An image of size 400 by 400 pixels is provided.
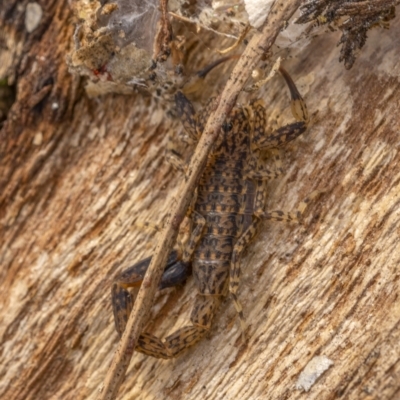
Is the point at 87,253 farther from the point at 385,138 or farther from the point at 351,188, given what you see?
the point at 385,138

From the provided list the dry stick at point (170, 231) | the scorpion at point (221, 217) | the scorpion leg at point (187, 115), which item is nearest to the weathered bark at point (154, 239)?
the scorpion at point (221, 217)

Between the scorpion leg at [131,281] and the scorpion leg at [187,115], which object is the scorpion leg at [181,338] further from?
the scorpion leg at [187,115]

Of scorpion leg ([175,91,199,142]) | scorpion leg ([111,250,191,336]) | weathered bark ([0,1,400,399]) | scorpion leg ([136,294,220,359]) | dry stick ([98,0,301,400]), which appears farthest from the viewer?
scorpion leg ([175,91,199,142])

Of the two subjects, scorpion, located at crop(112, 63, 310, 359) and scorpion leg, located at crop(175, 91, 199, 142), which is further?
scorpion leg, located at crop(175, 91, 199, 142)

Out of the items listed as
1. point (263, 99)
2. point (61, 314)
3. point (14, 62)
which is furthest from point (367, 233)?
point (14, 62)

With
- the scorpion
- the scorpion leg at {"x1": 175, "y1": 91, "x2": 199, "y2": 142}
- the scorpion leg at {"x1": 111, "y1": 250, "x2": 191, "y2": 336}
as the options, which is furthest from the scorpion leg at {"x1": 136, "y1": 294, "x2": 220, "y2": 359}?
the scorpion leg at {"x1": 175, "y1": 91, "x2": 199, "y2": 142}

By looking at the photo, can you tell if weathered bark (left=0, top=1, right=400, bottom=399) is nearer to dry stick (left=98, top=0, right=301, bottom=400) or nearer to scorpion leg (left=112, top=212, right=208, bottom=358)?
scorpion leg (left=112, top=212, right=208, bottom=358)

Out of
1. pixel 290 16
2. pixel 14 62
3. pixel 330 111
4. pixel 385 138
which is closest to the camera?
pixel 290 16
